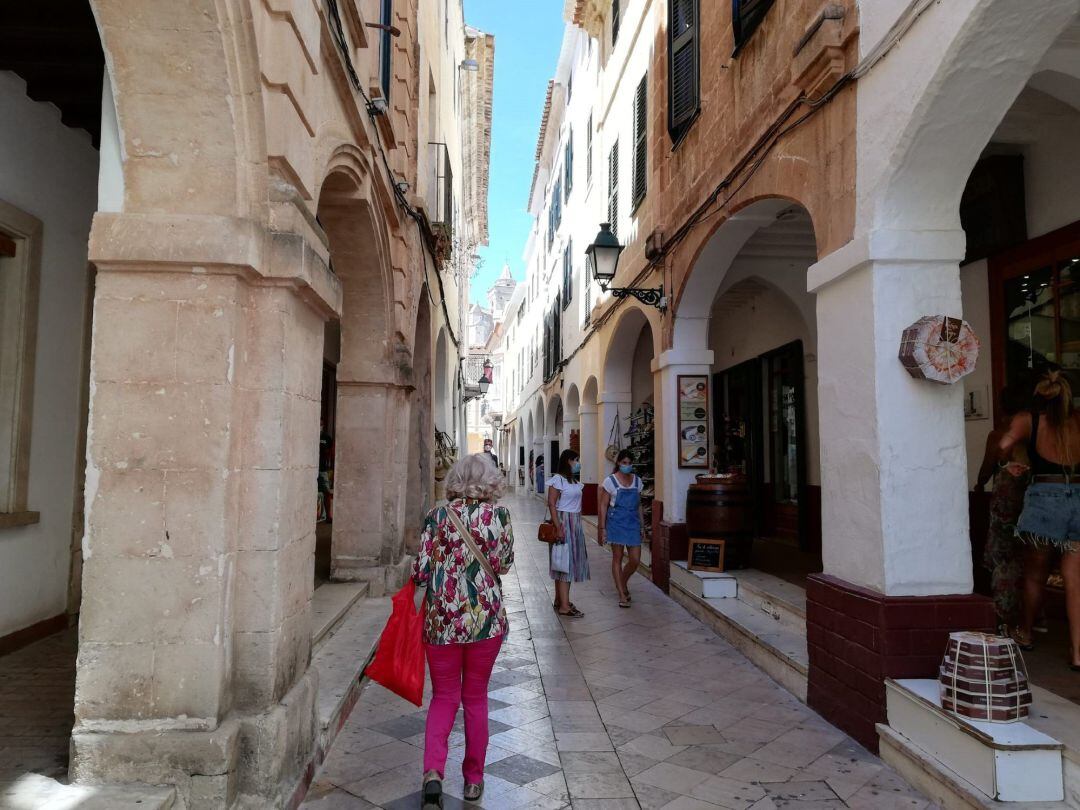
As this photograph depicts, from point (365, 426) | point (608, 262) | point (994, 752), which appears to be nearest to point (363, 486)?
point (365, 426)

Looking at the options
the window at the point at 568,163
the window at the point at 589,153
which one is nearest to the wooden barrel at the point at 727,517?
the window at the point at 589,153

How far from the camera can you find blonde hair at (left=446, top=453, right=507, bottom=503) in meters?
3.37

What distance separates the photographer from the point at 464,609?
10.6 feet

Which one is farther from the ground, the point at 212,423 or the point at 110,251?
the point at 110,251

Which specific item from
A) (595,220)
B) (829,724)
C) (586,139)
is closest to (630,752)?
(829,724)

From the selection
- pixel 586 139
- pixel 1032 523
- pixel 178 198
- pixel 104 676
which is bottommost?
pixel 104 676

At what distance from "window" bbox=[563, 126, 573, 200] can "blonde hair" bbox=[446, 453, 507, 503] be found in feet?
49.3

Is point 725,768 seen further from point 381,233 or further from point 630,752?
point 381,233

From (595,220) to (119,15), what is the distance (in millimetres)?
11813

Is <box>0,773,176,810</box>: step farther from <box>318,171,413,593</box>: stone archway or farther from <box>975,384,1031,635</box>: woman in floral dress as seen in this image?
<box>975,384,1031,635</box>: woman in floral dress

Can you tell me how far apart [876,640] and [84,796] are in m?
3.68

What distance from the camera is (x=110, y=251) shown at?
9.86 feet

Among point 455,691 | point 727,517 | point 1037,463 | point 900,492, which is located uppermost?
point 1037,463

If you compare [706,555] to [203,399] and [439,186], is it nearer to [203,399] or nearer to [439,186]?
[203,399]
